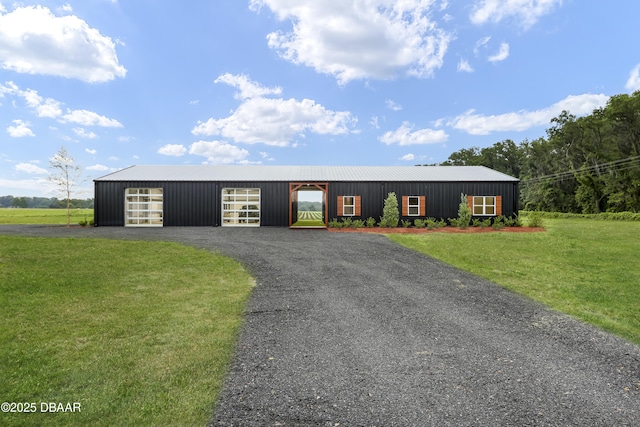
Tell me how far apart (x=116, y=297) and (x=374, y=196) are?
17.3m

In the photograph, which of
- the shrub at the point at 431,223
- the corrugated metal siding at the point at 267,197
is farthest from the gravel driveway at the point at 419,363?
the corrugated metal siding at the point at 267,197

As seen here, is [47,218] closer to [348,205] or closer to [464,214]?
[348,205]

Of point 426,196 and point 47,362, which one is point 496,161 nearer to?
point 426,196

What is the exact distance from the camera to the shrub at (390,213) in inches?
818

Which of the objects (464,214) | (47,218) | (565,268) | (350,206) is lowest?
(565,268)

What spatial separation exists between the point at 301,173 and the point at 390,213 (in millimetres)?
6654

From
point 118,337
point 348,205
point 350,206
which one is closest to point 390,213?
point 350,206

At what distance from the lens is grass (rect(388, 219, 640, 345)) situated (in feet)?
20.4

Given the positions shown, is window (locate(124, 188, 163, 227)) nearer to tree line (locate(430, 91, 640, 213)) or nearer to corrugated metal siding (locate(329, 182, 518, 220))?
corrugated metal siding (locate(329, 182, 518, 220))

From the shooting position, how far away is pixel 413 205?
22.2 m

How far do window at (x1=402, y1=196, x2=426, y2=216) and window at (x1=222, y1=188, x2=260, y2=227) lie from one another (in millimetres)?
9247

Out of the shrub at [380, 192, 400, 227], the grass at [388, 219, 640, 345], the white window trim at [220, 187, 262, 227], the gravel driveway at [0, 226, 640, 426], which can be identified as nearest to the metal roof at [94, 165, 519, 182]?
the white window trim at [220, 187, 262, 227]

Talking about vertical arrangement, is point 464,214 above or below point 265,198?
below

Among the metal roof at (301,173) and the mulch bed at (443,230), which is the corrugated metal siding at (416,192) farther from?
the mulch bed at (443,230)
